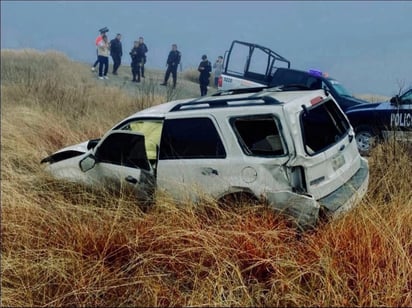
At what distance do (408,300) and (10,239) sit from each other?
3640 mm

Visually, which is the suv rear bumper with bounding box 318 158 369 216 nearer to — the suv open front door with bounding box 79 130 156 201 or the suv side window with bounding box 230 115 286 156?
the suv side window with bounding box 230 115 286 156

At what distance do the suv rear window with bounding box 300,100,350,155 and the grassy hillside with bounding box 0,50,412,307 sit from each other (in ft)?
2.43

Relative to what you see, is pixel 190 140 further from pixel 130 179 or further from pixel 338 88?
pixel 338 88

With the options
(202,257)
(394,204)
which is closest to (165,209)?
(202,257)

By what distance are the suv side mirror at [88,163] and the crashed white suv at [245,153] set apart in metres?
0.01

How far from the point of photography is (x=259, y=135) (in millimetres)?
3891

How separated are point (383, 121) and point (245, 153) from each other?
408cm

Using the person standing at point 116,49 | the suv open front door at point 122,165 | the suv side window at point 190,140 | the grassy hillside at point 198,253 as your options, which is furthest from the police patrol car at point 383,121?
the person standing at point 116,49

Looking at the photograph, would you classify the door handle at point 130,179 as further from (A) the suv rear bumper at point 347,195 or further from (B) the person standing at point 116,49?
(B) the person standing at point 116,49

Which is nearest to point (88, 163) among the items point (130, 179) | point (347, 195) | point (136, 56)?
point (130, 179)

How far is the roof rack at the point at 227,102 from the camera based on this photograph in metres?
3.93

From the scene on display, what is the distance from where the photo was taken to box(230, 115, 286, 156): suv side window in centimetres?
376

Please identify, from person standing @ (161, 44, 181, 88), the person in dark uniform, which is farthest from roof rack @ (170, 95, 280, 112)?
the person in dark uniform

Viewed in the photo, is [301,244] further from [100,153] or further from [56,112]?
[56,112]
